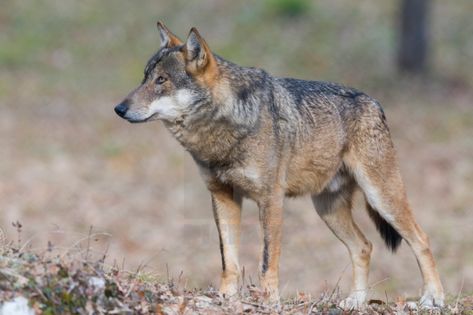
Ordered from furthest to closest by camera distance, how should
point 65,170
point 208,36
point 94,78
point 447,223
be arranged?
1. point 208,36
2. point 94,78
3. point 65,170
4. point 447,223

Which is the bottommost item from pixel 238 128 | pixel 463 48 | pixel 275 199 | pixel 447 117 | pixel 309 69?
pixel 275 199

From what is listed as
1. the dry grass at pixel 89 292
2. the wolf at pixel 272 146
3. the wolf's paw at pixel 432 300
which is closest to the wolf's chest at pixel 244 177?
the wolf at pixel 272 146

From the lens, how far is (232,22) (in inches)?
909

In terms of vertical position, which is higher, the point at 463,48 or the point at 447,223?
the point at 463,48

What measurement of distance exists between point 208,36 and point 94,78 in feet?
11.5

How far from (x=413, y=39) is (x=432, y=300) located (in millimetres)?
13309

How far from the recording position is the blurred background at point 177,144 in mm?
13055

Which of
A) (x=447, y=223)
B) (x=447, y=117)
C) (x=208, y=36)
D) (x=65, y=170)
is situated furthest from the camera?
(x=208, y=36)

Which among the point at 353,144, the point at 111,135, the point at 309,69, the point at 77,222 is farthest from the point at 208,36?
the point at 353,144

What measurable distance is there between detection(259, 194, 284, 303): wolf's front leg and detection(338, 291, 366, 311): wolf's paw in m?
0.62

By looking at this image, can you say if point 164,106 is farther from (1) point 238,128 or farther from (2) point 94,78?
(2) point 94,78

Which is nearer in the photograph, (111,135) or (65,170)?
(65,170)

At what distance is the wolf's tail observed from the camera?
27.5ft

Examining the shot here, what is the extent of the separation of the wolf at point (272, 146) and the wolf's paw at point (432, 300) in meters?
0.01
